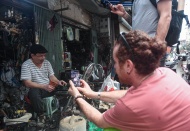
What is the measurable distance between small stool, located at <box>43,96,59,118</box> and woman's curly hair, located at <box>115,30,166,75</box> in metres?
3.25

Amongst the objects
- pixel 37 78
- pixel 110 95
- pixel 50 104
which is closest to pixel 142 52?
pixel 110 95

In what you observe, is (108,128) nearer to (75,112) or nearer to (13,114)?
(75,112)

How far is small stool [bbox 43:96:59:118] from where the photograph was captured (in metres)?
4.49

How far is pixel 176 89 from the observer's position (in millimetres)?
1534

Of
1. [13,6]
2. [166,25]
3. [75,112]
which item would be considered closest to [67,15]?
[13,6]

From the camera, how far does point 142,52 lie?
1.47m

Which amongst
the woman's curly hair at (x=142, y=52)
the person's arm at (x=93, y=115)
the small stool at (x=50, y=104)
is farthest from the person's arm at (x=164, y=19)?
the small stool at (x=50, y=104)

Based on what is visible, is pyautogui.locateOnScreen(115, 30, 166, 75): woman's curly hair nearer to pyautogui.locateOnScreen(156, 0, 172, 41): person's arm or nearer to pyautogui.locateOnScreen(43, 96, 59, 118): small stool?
pyautogui.locateOnScreen(156, 0, 172, 41): person's arm

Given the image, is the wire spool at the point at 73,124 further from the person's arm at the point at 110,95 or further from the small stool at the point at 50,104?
the small stool at the point at 50,104

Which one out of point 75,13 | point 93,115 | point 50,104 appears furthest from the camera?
point 75,13

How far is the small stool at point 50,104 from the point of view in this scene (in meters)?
4.49

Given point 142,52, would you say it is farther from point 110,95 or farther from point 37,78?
point 37,78

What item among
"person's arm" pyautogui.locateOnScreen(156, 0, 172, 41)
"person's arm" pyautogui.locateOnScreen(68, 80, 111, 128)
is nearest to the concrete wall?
"person's arm" pyautogui.locateOnScreen(156, 0, 172, 41)

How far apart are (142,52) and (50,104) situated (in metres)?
3.48
